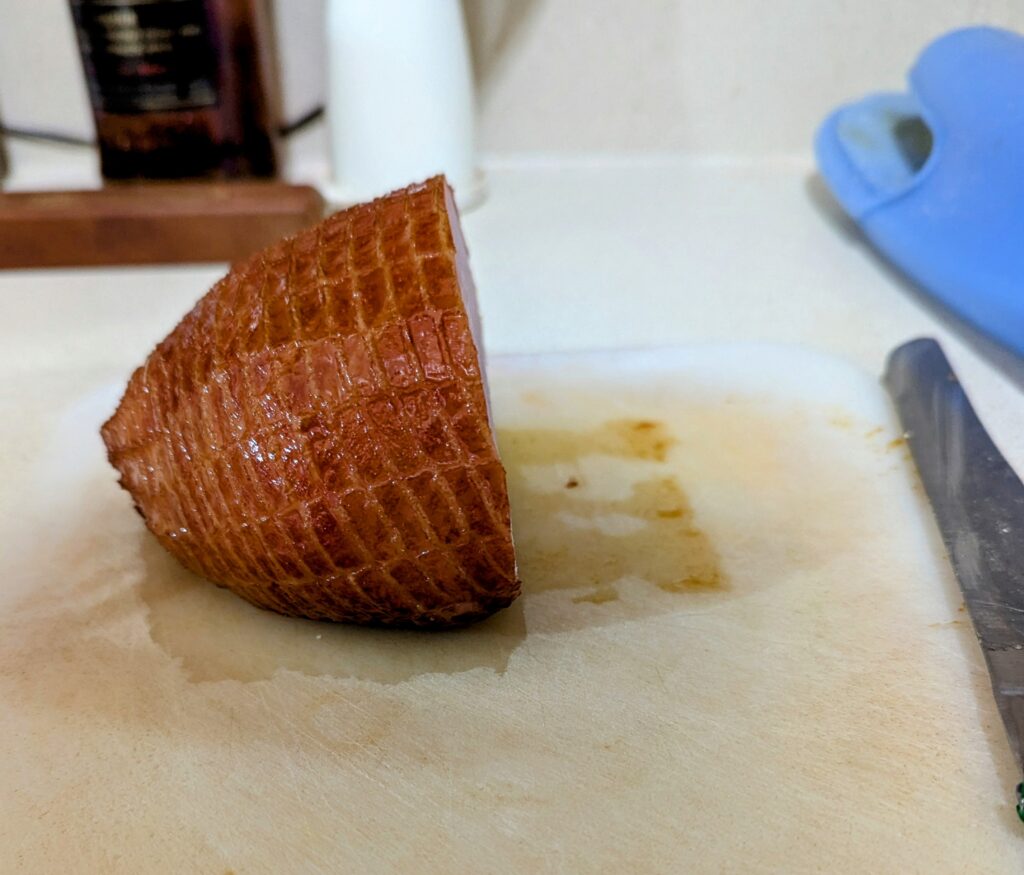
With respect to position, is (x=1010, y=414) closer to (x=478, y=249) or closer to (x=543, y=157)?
(x=478, y=249)

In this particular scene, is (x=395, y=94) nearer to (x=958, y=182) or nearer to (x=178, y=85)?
(x=178, y=85)

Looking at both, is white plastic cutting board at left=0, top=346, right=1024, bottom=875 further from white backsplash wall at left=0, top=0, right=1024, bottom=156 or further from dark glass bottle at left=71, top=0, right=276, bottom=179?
white backsplash wall at left=0, top=0, right=1024, bottom=156

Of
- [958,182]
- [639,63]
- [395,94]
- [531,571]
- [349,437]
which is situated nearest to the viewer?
[349,437]

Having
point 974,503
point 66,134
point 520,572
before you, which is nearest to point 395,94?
point 66,134

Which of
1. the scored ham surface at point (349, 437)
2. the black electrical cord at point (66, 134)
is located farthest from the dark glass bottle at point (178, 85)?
the scored ham surface at point (349, 437)

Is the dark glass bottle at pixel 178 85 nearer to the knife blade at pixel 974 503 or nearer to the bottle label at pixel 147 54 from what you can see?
the bottle label at pixel 147 54

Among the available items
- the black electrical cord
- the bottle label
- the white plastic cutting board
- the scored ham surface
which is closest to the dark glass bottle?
the bottle label

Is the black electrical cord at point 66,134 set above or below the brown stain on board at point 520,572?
above
